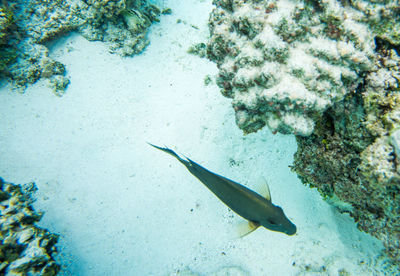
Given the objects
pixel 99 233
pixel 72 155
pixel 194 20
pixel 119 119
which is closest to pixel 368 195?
pixel 99 233

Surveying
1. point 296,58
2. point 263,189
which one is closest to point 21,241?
point 263,189

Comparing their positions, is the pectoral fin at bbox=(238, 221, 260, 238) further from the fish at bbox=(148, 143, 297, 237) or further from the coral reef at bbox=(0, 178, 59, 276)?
the coral reef at bbox=(0, 178, 59, 276)

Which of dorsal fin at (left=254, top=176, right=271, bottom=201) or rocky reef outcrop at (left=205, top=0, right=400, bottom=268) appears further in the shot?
dorsal fin at (left=254, top=176, right=271, bottom=201)

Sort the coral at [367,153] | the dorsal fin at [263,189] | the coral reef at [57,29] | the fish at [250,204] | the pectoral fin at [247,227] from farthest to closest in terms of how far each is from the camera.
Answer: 1. the coral reef at [57,29]
2. the dorsal fin at [263,189]
3. the pectoral fin at [247,227]
4. the fish at [250,204]
5. the coral at [367,153]

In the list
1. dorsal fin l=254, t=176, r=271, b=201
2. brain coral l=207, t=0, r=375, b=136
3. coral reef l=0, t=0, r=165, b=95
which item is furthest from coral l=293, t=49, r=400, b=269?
coral reef l=0, t=0, r=165, b=95

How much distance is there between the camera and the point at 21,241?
109 inches

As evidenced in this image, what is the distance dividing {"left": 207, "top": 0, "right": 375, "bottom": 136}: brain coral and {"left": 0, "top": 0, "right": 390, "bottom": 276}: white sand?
1.72 m

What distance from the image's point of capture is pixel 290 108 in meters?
1.96

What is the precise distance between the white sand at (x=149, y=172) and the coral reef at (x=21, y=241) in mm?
499

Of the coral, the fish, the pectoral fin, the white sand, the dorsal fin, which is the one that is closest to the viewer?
the coral

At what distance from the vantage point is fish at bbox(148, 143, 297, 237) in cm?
241

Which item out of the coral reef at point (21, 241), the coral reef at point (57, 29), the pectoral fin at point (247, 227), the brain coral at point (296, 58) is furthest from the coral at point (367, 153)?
the coral reef at point (57, 29)

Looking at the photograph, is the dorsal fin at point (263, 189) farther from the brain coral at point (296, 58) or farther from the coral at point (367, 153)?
the brain coral at point (296, 58)

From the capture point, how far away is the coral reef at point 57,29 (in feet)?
13.9
